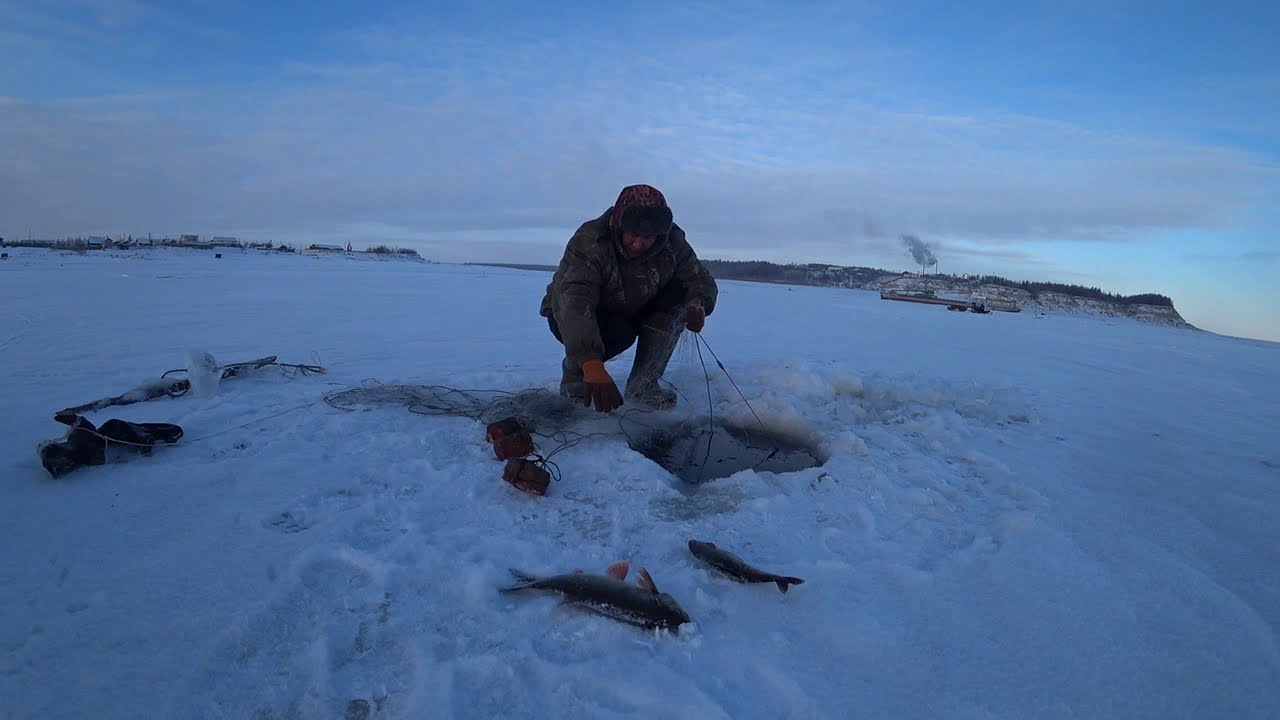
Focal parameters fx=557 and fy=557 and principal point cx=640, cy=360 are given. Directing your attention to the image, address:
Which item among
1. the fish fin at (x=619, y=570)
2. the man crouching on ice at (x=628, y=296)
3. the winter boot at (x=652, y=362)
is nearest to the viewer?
the fish fin at (x=619, y=570)

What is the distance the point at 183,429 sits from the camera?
3.44m

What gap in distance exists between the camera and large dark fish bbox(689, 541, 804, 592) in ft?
6.79

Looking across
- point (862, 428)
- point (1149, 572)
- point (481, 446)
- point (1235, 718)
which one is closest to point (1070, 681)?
point (1235, 718)

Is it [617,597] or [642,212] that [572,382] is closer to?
[642,212]

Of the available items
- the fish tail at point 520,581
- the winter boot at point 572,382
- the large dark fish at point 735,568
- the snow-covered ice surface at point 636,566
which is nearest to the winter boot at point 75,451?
the snow-covered ice surface at point 636,566

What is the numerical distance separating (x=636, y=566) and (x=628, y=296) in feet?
7.70

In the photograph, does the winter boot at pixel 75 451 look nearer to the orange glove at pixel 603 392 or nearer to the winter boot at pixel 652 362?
the orange glove at pixel 603 392

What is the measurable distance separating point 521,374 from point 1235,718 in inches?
198

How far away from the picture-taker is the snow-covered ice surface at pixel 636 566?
1654 millimetres

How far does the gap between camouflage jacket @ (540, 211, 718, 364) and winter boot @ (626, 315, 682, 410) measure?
0.23 metres

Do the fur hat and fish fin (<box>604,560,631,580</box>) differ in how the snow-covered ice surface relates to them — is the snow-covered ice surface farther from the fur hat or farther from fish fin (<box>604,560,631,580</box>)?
the fur hat

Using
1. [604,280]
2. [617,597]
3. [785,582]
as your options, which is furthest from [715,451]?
[617,597]

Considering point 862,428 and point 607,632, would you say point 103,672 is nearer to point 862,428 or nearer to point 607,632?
point 607,632

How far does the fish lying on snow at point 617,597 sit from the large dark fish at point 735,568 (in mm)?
288
